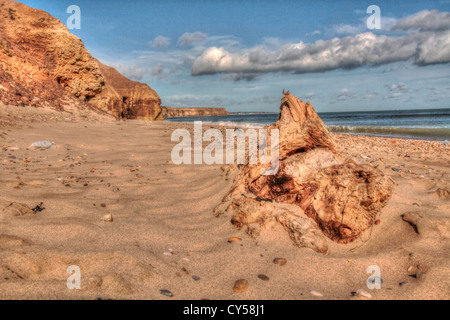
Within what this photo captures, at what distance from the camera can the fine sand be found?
1677mm

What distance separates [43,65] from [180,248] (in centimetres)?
1276

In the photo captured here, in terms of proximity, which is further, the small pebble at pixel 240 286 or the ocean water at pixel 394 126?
the ocean water at pixel 394 126

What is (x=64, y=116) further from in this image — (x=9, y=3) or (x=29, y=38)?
(x=9, y=3)

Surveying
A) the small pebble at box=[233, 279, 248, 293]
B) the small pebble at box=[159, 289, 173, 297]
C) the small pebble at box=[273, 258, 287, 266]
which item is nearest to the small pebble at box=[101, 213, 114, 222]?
the small pebble at box=[159, 289, 173, 297]

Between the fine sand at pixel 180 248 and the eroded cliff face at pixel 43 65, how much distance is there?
742 cm

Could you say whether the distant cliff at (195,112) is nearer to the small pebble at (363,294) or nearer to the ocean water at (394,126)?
the ocean water at (394,126)

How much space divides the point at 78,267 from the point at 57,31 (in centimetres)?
1407

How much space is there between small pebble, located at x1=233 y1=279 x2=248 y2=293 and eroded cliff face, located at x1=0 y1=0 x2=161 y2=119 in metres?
9.38

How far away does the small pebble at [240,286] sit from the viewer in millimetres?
1707

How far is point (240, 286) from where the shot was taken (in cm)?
172

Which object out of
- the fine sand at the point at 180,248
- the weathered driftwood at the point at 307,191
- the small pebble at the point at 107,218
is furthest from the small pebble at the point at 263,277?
the small pebble at the point at 107,218

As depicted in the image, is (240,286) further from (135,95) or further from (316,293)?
(135,95)
